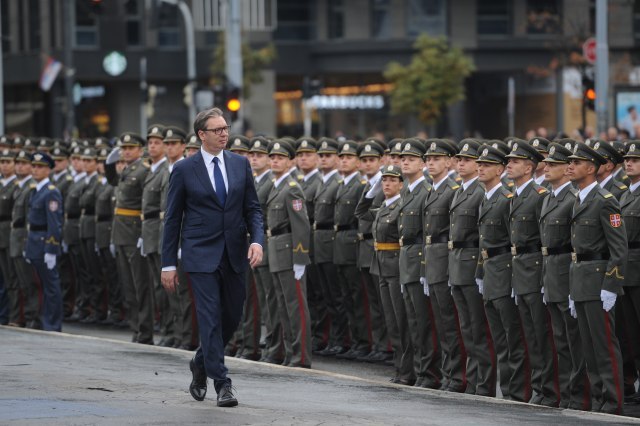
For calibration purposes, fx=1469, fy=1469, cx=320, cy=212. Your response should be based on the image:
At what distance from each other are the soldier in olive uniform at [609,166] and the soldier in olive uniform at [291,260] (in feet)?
9.88

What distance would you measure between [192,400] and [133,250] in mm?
6463

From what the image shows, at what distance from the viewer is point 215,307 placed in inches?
404

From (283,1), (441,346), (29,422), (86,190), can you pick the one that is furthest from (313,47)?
(29,422)

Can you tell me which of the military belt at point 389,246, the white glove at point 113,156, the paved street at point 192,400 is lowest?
the paved street at point 192,400

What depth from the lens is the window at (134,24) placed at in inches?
2286

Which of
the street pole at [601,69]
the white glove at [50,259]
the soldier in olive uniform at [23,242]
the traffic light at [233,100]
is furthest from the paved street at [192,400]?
the street pole at [601,69]

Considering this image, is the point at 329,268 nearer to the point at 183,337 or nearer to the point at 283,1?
the point at 183,337

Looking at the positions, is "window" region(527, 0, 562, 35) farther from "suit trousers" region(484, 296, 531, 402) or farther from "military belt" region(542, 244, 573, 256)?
"military belt" region(542, 244, 573, 256)

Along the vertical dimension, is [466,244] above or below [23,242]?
above

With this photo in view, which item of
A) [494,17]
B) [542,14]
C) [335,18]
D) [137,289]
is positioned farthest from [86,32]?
[137,289]

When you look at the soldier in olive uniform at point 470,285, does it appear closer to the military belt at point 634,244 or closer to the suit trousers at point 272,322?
the military belt at point 634,244

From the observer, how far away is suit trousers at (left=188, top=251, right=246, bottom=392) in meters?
A: 10.2

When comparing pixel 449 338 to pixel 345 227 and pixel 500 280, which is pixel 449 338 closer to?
pixel 500 280

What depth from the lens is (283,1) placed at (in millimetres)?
58875
